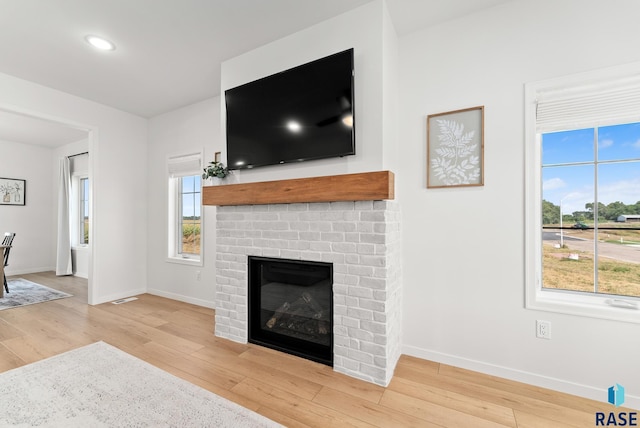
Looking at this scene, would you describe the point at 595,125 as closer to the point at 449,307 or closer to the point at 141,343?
the point at 449,307

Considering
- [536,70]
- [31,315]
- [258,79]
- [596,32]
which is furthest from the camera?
[31,315]

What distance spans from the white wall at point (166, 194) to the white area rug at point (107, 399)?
1.54 metres

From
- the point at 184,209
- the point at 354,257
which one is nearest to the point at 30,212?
the point at 184,209

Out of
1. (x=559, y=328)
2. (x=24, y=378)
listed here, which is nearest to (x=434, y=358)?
(x=559, y=328)

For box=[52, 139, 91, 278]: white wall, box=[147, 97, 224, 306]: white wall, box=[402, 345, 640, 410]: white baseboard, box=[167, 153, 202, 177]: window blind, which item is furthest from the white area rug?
box=[52, 139, 91, 278]: white wall

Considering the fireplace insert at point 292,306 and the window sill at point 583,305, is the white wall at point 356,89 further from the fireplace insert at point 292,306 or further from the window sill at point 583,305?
the window sill at point 583,305

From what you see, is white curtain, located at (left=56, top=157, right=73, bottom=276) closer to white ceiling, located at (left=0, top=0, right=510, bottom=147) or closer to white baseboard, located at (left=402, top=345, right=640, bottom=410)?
white ceiling, located at (left=0, top=0, right=510, bottom=147)

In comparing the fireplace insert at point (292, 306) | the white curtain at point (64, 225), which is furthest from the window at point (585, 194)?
the white curtain at point (64, 225)

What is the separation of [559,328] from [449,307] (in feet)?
2.21

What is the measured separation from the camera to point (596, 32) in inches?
71.6

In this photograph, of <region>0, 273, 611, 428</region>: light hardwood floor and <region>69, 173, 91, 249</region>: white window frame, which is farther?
<region>69, 173, 91, 249</region>: white window frame

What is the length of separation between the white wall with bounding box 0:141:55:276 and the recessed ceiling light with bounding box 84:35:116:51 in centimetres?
500

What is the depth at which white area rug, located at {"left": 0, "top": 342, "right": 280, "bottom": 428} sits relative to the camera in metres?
1.62

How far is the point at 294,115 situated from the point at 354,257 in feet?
4.09
